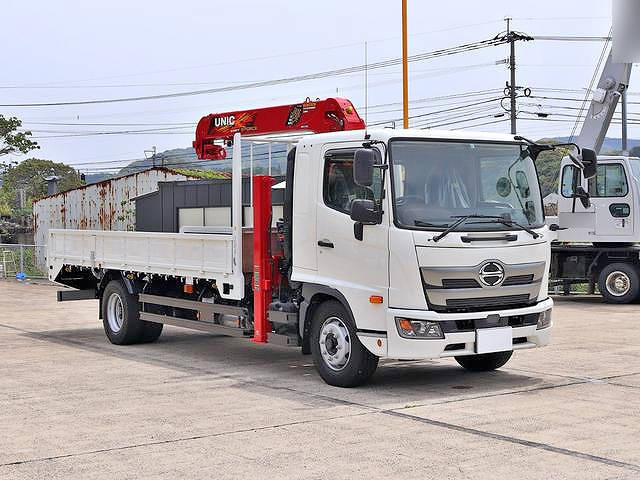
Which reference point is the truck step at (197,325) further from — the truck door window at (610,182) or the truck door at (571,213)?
the truck door window at (610,182)

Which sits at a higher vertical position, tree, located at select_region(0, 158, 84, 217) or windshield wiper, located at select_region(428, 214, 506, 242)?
tree, located at select_region(0, 158, 84, 217)

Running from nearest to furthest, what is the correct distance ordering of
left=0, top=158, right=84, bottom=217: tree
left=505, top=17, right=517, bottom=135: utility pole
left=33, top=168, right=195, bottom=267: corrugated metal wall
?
1. left=33, top=168, right=195, bottom=267: corrugated metal wall
2. left=505, top=17, right=517, bottom=135: utility pole
3. left=0, top=158, right=84, bottom=217: tree

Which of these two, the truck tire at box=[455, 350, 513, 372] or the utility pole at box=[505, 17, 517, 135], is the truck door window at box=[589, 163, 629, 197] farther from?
the utility pole at box=[505, 17, 517, 135]

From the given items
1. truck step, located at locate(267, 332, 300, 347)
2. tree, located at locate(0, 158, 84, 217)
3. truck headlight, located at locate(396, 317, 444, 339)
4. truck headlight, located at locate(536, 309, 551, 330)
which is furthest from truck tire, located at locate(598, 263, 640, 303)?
tree, located at locate(0, 158, 84, 217)

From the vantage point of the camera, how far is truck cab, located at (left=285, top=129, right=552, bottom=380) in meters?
9.75

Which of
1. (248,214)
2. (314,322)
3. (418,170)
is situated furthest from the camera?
(248,214)

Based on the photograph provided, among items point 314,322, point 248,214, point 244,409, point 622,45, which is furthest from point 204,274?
point 622,45

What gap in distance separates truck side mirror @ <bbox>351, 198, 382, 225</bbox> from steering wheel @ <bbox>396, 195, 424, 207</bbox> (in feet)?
0.66

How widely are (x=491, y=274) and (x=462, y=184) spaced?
3.08ft

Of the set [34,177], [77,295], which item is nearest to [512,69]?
[77,295]

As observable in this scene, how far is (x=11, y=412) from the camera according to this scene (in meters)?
9.29

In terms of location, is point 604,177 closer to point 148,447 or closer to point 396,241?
point 396,241

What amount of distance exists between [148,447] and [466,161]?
4.44 m

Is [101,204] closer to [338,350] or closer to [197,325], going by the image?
[197,325]
